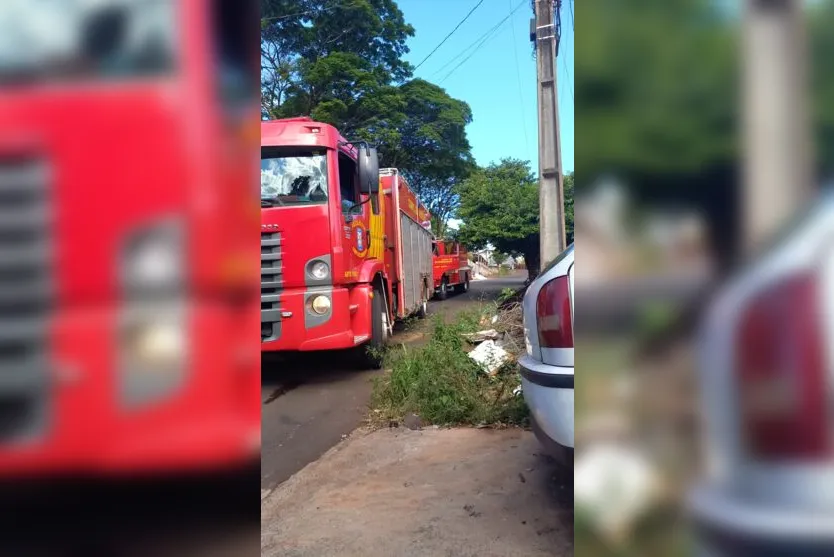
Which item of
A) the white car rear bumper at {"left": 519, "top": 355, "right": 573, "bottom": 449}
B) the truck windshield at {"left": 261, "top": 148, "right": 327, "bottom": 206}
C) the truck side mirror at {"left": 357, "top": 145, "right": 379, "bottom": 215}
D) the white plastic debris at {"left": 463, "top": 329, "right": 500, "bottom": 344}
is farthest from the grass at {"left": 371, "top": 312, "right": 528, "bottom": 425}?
the white car rear bumper at {"left": 519, "top": 355, "right": 573, "bottom": 449}

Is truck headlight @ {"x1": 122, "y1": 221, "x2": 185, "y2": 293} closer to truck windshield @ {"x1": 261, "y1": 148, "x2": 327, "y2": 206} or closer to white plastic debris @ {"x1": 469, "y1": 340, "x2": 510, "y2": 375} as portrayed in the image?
white plastic debris @ {"x1": 469, "y1": 340, "x2": 510, "y2": 375}

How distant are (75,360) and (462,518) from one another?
2.02 metres

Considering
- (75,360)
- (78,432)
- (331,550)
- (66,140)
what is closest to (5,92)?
(66,140)

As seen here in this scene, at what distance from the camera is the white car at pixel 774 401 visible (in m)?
0.78

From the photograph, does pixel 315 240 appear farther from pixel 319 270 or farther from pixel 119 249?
pixel 119 249

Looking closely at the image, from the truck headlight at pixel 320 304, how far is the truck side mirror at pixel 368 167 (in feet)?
3.30

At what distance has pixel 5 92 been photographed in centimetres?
99

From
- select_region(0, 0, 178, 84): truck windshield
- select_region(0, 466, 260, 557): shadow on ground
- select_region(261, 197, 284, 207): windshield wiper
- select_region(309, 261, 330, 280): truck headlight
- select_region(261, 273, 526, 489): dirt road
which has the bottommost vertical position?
select_region(261, 273, 526, 489): dirt road

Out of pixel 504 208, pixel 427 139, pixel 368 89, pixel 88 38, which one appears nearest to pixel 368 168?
pixel 368 89

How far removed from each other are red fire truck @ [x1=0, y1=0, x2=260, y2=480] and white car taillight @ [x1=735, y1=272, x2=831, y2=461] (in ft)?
2.70

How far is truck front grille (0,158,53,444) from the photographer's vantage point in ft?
3.09

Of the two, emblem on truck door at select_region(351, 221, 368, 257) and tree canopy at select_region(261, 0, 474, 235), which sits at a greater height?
tree canopy at select_region(261, 0, 474, 235)

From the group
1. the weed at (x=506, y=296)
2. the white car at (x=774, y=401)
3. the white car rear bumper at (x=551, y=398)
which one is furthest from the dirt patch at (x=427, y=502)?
the weed at (x=506, y=296)

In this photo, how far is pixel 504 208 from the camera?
12773mm
